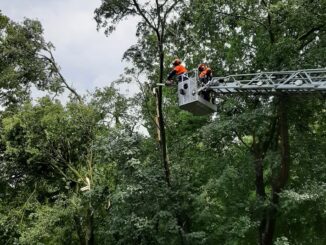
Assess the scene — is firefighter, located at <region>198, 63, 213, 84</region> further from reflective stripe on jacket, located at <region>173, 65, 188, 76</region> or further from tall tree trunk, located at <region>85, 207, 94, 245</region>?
tall tree trunk, located at <region>85, 207, 94, 245</region>

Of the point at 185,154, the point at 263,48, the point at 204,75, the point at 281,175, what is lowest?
the point at 281,175

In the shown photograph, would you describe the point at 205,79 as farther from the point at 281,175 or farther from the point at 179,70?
the point at 281,175

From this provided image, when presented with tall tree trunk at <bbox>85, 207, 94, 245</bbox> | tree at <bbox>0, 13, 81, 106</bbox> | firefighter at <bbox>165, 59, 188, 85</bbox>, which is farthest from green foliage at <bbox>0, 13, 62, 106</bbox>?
firefighter at <bbox>165, 59, 188, 85</bbox>

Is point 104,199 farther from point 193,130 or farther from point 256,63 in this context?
point 256,63

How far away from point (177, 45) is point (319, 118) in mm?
5685

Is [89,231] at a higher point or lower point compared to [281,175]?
lower

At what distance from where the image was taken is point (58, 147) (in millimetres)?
20359

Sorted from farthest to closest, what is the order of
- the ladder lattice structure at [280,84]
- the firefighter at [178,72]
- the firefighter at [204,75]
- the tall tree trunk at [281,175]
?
the tall tree trunk at [281,175] → the firefighter at [178,72] → the firefighter at [204,75] → the ladder lattice structure at [280,84]

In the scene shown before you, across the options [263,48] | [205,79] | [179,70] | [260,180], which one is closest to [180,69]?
[179,70]

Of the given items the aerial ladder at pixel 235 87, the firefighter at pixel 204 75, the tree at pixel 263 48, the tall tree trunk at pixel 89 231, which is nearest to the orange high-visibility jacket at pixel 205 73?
the firefighter at pixel 204 75

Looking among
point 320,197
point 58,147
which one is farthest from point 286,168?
point 58,147

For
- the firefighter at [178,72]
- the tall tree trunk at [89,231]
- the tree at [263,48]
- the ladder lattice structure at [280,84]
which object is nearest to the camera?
the ladder lattice structure at [280,84]

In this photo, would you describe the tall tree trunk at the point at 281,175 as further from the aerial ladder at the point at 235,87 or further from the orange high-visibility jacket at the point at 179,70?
the orange high-visibility jacket at the point at 179,70

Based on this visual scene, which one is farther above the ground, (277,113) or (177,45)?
(177,45)
